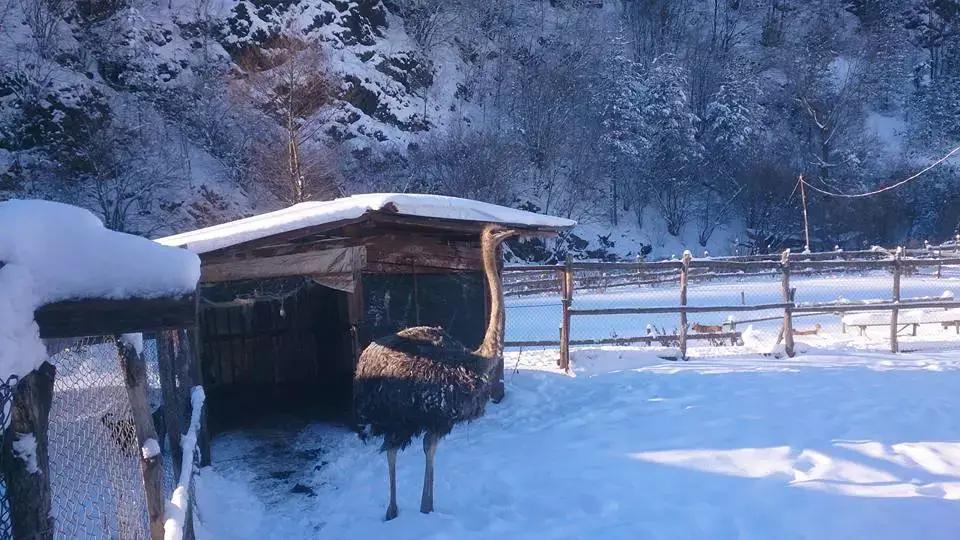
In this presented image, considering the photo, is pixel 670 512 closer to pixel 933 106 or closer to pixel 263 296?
pixel 263 296

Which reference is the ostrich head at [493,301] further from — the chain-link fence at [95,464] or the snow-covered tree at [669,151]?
the snow-covered tree at [669,151]

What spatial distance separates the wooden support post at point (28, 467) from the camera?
6.10 ft

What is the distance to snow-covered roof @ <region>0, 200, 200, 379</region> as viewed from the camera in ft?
5.86

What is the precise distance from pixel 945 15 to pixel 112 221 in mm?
50035

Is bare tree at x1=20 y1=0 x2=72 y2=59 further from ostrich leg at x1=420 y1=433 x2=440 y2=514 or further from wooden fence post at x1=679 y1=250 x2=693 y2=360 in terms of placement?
ostrich leg at x1=420 y1=433 x2=440 y2=514

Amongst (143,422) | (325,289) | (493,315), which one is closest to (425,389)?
(493,315)

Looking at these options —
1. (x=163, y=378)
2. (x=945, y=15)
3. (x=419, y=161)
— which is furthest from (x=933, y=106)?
(x=163, y=378)

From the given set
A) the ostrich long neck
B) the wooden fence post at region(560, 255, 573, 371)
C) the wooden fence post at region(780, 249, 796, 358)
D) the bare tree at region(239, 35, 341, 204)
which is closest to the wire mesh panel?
the ostrich long neck

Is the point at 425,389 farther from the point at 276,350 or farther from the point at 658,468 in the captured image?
the point at 276,350

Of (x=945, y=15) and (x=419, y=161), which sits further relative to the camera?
(x=945, y=15)

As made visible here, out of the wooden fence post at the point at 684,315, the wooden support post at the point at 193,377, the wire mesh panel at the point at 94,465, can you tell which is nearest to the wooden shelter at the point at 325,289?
the wooden support post at the point at 193,377

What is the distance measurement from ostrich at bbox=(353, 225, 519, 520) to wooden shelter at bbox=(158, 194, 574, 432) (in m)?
1.66

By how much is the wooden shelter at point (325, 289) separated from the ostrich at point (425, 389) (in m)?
1.66

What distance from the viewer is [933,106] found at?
3969cm
